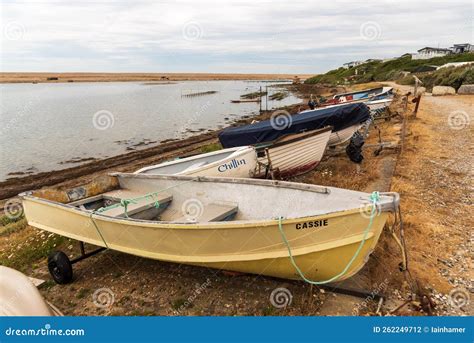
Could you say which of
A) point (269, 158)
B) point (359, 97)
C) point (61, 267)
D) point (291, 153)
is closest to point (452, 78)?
point (359, 97)

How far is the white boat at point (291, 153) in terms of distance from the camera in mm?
11148

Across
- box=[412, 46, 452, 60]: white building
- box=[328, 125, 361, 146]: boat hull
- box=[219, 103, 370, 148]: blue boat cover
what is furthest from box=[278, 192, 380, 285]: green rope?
box=[412, 46, 452, 60]: white building

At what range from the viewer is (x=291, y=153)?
1141cm

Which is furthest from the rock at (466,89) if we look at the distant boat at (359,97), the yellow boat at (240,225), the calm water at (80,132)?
the yellow boat at (240,225)

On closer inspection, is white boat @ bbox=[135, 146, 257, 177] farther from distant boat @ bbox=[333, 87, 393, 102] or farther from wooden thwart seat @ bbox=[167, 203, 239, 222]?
distant boat @ bbox=[333, 87, 393, 102]

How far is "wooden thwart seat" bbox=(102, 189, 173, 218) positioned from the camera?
22.9 ft

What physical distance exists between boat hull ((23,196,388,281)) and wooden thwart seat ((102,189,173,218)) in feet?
1.80

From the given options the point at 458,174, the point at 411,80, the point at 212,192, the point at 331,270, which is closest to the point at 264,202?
the point at 212,192

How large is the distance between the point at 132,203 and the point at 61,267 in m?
1.96

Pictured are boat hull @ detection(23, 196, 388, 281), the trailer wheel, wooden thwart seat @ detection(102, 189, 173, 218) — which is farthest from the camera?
wooden thwart seat @ detection(102, 189, 173, 218)

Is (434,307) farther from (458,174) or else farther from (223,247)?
(458,174)

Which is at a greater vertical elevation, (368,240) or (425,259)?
(368,240)

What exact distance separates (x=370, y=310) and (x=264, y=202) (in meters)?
2.77

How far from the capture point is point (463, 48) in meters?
75.7
